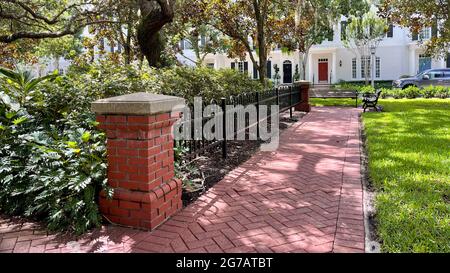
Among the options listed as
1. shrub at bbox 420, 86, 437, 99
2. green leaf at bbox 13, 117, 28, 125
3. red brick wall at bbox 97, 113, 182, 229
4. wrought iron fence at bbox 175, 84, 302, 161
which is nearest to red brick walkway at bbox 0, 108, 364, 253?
red brick wall at bbox 97, 113, 182, 229

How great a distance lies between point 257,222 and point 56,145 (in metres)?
2.03

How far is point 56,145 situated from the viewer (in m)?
3.88

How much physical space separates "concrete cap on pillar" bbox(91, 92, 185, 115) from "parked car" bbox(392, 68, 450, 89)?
2418cm

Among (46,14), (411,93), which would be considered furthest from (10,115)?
(411,93)

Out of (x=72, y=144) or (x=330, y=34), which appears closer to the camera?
(x=72, y=144)

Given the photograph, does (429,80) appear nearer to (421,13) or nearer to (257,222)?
(421,13)

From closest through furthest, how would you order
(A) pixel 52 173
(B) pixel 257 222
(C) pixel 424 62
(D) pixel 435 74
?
(A) pixel 52 173 → (B) pixel 257 222 → (D) pixel 435 74 → (C) pixel 424 62

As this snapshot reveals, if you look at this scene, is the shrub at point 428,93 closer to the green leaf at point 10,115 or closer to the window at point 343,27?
the window at point 343,27

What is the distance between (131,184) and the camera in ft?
12.0

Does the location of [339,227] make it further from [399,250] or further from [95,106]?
[95,106]

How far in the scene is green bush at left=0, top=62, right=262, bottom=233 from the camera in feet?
12.0

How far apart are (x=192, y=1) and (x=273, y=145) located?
845 cm

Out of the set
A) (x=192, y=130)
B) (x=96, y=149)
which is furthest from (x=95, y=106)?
(x=192, y=130)

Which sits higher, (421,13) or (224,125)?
(421,13)
